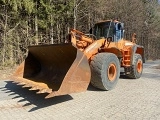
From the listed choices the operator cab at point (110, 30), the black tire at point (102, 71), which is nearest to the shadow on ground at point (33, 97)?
the black tire at point (102, 71)

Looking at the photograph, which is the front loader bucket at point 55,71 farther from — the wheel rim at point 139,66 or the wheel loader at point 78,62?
the wheel rim at point 139,66

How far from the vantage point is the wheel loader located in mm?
6094

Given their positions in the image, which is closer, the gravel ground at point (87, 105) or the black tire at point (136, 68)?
the gravel ground at point (87, 105)

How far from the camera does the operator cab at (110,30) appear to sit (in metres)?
8.59

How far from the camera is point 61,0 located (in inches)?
679

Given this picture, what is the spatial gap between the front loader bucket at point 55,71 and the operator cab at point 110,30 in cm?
212

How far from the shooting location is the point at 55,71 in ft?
24.4

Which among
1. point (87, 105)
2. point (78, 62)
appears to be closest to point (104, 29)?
point (78, 62)

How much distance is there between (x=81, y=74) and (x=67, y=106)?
86 centimetres

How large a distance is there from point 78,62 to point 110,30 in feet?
9.93

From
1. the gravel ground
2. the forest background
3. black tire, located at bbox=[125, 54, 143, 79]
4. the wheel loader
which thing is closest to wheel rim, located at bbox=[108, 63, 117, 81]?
the wheel loader

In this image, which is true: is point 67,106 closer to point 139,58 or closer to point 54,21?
point 139,58

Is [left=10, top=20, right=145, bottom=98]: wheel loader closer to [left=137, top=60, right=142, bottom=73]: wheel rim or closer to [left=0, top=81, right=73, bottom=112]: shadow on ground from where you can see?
[left=0, top=81, right=73, bottom=112]: shadow on ground

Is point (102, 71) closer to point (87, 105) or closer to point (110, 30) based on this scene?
point (87, 105)
